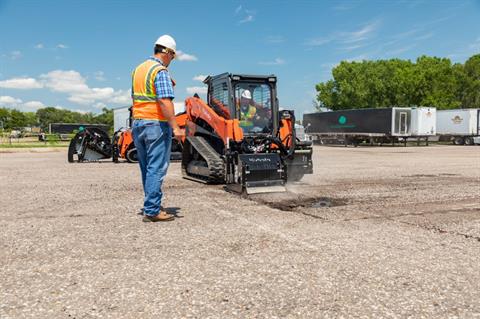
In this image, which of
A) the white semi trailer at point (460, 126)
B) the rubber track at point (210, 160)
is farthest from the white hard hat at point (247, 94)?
the white semi trailer at point (460, 126)

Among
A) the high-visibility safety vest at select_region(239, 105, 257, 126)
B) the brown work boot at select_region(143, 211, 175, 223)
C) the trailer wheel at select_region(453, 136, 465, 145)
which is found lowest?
the brown work boot at select_region(143, 211, 175, 223)

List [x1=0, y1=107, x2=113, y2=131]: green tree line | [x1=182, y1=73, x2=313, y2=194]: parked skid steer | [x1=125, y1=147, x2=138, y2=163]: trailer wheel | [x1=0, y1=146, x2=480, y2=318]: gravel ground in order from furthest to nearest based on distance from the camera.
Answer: [x1=0, y1=107, x2=113, y2=131]: green tree line → [x1=125, y1=147, x2=138, y2=163]: trailer wheel → [x1=182, y1=73, x2=313, y2=194]: parked skid steer → [x1=0, y1=146, x2=480, y2=318]: gravel ground

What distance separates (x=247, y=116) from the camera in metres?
9.98

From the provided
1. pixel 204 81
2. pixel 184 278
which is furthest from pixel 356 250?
pixel 204 81

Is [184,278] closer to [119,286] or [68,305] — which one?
[119,286]

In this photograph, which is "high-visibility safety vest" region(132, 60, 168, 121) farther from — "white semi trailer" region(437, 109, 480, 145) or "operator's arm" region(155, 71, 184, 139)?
"white semi trailer" region(437, 109, 480, 145)

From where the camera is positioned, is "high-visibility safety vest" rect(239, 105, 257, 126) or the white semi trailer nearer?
"high-visibility safety vest" rect(239, 105, 257, 126)

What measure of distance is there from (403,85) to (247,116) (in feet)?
163

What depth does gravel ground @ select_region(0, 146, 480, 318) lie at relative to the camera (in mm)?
3018

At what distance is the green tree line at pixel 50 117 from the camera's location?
114438mm

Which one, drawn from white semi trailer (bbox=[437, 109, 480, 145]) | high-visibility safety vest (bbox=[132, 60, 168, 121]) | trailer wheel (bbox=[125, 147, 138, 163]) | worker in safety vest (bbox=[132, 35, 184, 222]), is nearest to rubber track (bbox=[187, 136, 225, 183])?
worker in safety vest (bbox=[132, 35, 184, 222])

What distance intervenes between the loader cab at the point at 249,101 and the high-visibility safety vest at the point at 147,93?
4.02 metres

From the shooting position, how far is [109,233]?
200 inches

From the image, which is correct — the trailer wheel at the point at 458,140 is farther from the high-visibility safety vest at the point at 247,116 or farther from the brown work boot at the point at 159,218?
the brown work boot at the point at 159,218
